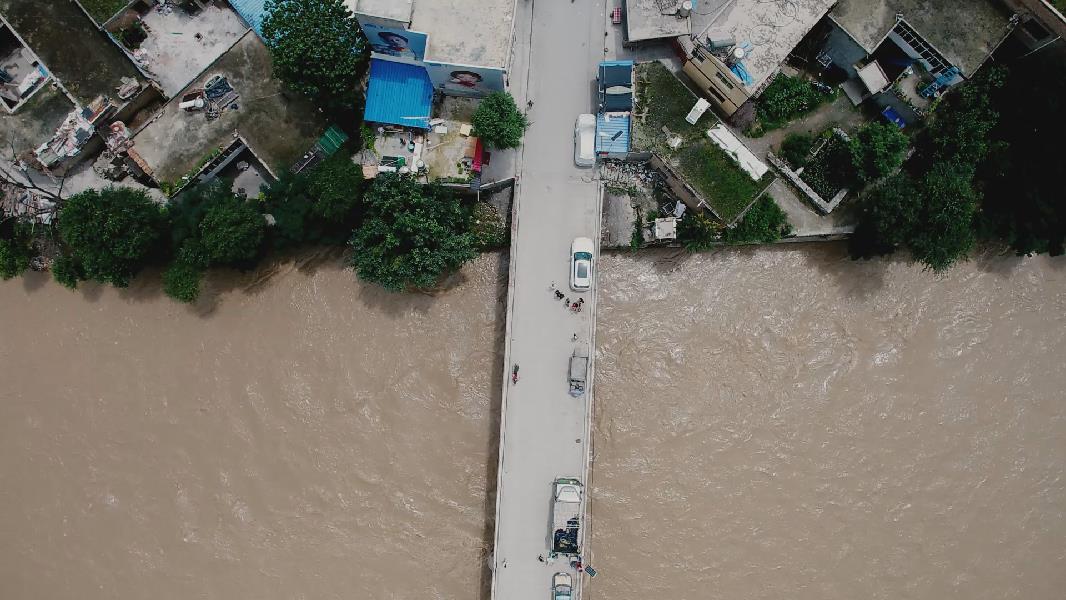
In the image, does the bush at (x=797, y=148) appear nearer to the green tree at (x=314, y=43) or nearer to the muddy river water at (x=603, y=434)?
the muddy river water at (x=603, y=434)

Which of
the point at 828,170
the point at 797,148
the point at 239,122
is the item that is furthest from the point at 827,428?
the point at 239,122

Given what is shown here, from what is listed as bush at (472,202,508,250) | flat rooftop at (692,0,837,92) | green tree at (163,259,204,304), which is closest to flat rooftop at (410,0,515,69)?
bush at (472,202,508,250)

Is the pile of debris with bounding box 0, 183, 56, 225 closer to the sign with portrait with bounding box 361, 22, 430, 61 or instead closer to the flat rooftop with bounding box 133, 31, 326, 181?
the flat rooftop with bounding box 133, 31, 326, 181

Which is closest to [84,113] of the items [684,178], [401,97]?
[401,97]

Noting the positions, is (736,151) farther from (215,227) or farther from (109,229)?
(109,229)

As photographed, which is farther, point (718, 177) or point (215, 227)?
point (718, 177)

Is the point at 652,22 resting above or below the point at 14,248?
above
